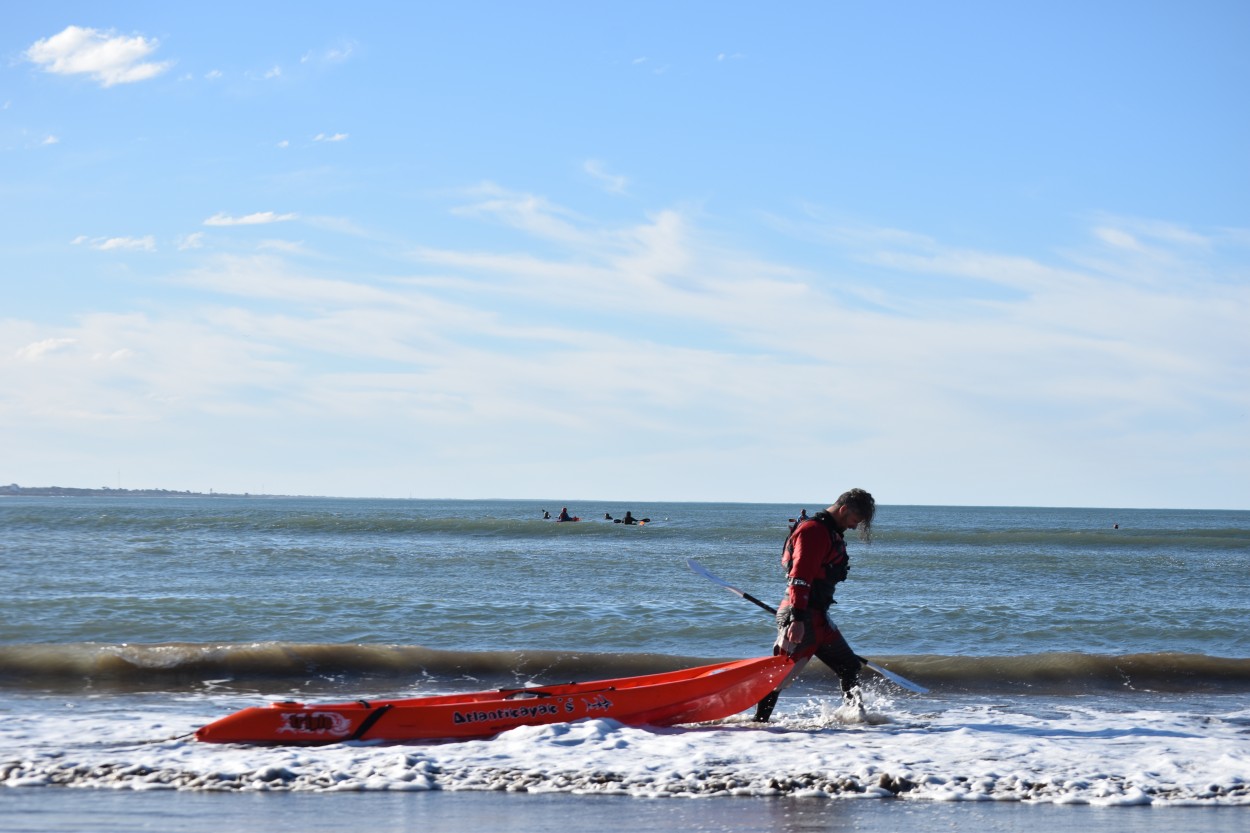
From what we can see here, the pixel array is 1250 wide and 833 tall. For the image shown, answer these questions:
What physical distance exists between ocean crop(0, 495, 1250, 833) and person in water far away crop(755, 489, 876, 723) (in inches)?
25.4

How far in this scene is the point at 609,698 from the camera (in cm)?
841

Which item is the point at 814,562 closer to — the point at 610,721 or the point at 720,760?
the point at 720,760

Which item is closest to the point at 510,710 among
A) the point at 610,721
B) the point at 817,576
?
the point at 610,721

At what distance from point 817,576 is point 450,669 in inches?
203

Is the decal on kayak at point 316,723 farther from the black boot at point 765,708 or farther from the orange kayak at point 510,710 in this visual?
the black boot at point 765,708

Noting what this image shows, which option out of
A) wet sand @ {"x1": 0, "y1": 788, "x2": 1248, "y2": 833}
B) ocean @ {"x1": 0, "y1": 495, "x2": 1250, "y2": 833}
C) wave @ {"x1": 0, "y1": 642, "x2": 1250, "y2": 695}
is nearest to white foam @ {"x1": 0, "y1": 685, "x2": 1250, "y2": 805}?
ocean @ {"x1": 0, "y1": 495, "x2": 1250, "y2": 833}

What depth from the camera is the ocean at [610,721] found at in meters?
6.40

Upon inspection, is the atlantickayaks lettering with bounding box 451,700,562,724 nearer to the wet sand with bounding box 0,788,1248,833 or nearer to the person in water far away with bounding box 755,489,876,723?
the wet sand with bounding box 0,788,1248,833

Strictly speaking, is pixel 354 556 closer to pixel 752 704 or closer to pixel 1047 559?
pixel 1047 559

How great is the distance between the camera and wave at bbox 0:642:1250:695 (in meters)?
11.3

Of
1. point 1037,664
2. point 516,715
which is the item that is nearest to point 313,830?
point 516,715

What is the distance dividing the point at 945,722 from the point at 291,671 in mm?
6574

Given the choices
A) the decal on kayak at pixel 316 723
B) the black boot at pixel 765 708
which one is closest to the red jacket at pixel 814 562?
the black boot at pixel 765 708

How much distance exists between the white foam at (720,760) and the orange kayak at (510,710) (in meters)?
0.12
